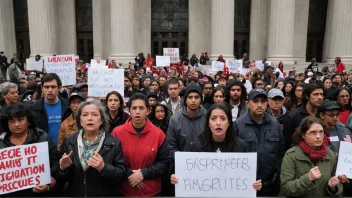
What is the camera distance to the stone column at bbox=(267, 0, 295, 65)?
77.9ft

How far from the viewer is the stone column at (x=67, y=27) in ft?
93.8

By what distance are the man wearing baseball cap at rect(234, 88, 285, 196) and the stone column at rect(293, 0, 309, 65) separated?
25.9 metres

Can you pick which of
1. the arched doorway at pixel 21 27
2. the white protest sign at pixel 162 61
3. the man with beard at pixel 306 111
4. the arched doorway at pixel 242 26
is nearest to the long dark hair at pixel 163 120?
the man with beard at pixel 306 111

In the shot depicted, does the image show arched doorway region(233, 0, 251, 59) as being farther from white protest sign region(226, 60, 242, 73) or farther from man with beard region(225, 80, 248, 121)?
man with beard region(225, 80, 248, 121)

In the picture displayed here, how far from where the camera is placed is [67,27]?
28906 mm

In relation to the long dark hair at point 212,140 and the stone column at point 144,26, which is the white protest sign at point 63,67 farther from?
the stone column at point 144,26

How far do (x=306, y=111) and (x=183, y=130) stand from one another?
2270mm

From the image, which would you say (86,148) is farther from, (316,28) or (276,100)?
(316,28)

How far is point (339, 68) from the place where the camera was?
17.1 metres

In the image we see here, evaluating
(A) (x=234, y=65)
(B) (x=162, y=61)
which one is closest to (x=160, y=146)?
(A) (x=234, y=65)

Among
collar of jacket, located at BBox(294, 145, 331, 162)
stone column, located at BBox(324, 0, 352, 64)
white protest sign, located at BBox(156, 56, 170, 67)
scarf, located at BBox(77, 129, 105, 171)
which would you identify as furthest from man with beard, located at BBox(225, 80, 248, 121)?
stone column, located at BBox(324, 0, 352, 64)

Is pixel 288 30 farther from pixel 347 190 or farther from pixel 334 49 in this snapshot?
pixel 347 190

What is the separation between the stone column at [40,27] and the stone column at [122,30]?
569cm

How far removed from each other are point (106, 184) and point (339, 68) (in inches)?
667
